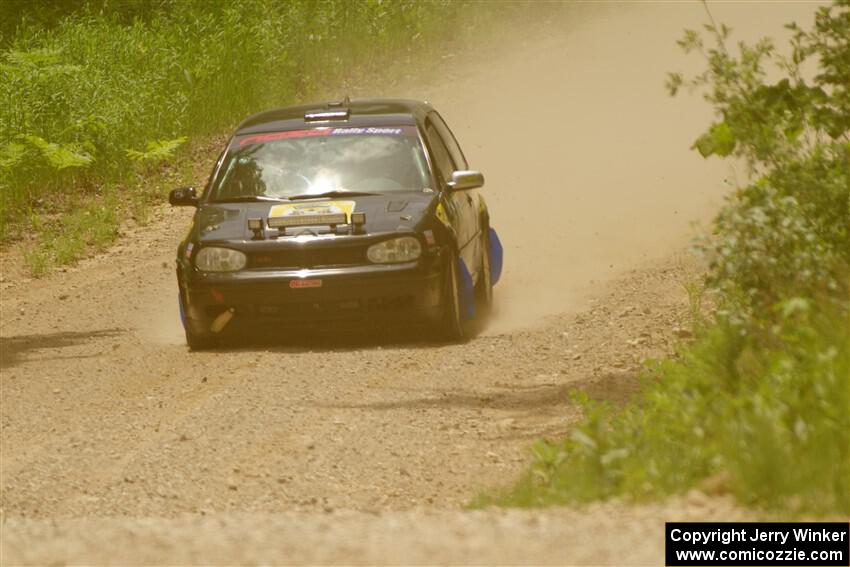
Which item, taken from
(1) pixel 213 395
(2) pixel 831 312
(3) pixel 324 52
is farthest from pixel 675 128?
(2) pixel 831 312

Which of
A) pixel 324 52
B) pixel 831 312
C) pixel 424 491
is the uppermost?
pixel 324 52

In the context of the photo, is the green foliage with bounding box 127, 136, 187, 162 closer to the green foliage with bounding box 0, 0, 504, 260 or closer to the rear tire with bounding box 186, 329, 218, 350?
the green foliage with bounding box 0, 0, 504, 260

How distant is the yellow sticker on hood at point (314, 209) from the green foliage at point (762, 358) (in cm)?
260

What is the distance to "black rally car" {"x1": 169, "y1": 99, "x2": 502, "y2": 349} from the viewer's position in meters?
11.1

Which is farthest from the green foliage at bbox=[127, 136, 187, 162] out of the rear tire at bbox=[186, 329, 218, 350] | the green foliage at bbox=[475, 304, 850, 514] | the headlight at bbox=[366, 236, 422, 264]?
the green foliage at bbox=[475, 304, 850, 514]

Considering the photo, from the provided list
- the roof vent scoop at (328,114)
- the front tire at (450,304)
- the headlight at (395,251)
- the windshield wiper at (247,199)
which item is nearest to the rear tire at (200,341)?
the windshield wiper at (247,199)

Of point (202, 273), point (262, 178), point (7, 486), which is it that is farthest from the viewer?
point (262, 178)

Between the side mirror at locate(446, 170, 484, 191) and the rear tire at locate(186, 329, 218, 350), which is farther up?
the side mirror at locate(446, 170, 484, 191)

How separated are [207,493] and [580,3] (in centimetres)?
2969

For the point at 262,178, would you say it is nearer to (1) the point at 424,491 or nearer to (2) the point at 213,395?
(2) the point at 213,395

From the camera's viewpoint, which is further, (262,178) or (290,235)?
(262,178)

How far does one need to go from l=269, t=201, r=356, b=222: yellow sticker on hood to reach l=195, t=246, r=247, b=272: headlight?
385mm

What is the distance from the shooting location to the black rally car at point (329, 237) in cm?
1112

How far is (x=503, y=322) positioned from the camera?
12.8 metres
